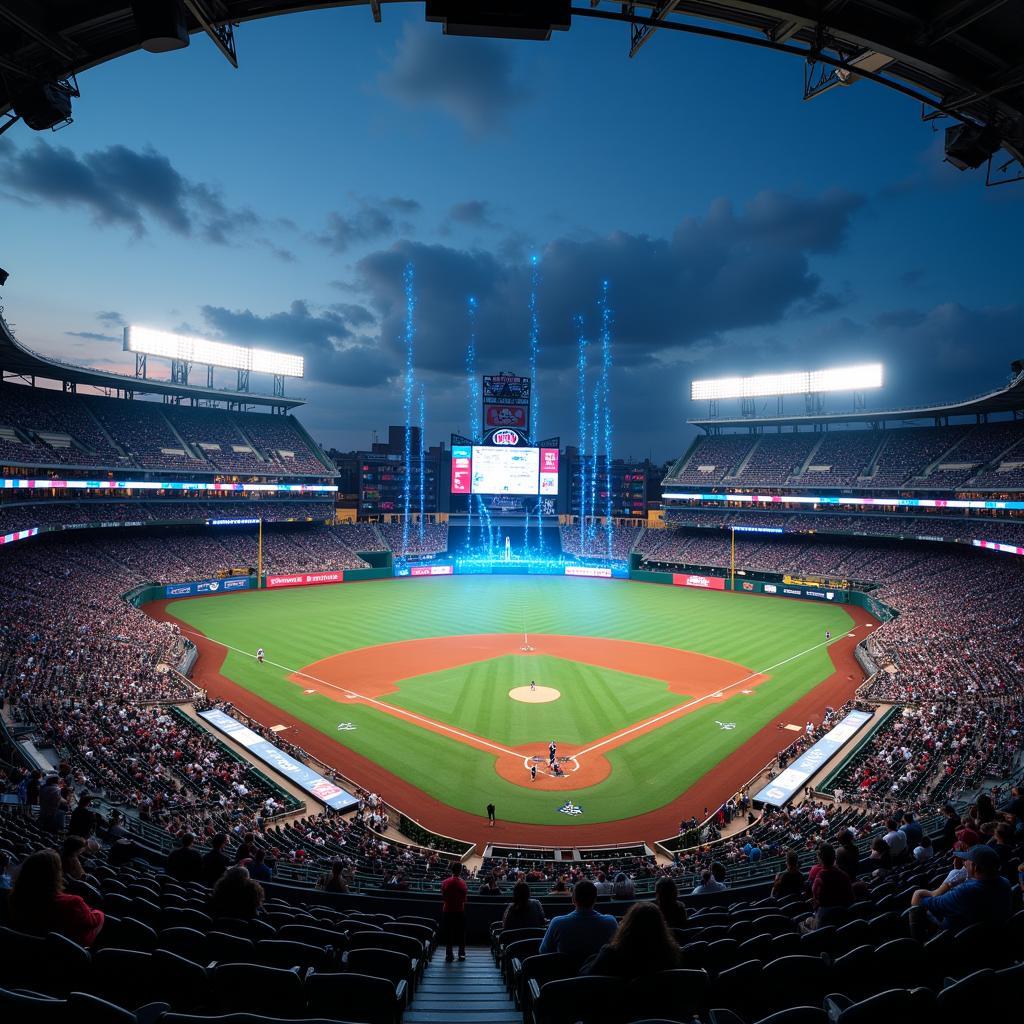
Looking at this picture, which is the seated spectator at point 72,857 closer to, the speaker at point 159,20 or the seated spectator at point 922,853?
the speaker at point 159,20

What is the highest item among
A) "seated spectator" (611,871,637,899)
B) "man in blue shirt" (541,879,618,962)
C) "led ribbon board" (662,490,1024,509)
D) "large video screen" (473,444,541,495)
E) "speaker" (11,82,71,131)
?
"speaker" (11,82,71,131)

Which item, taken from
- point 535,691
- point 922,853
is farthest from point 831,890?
point 535,691

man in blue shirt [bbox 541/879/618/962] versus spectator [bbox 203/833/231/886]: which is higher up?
man in blue shirt [bbox 541/879/618/962]

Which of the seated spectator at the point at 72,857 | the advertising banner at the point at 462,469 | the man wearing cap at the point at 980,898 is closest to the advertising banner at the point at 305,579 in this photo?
the advertising banner at the point at 462,469

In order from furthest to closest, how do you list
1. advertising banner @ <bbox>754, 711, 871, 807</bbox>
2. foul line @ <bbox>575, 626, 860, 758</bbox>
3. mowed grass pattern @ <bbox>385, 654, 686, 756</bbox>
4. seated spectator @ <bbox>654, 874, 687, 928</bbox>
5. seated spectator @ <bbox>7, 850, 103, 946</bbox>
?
1. mowed grass pattern @ <bbox>385, 654, 686, 756</bbox>
2. foul line @ <bbox>575, 626, 860, 758</bbox>
3. advertising banner @ <bbox>754, 711, 871, 807</bbox>
4. seated spectator @ <bbox>654, 874, 687, 928</bbox>
5. seated spectator @ <bbox>7, 850, 103, 946</bbox>

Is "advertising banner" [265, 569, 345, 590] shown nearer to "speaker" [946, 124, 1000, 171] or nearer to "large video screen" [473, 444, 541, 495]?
"large video screen" [473, 444, 541, 495]

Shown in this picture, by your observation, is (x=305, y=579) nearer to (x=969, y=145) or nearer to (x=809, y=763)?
(x=809, y=763)

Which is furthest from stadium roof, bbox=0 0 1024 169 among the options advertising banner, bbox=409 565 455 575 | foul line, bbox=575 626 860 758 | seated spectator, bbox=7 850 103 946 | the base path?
advertising banner, bbox=409 565 455 575
